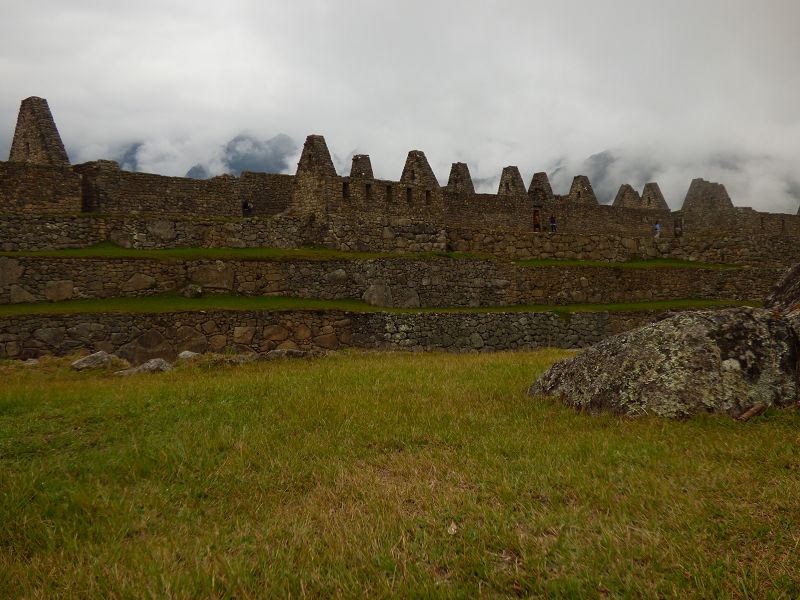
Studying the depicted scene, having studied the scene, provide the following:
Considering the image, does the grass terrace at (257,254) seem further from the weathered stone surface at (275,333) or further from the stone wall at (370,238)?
the weathered stone surface at (275,333)

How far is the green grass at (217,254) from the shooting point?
18625 mm

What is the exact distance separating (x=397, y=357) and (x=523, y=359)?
124 inches

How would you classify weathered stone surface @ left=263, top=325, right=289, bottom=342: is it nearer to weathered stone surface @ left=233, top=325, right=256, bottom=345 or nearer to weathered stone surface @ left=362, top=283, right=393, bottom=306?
weathered stone surface @ left=233, top=325, right=256, bottom=345

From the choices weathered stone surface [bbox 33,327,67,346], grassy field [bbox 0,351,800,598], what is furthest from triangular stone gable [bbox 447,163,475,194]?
grassy field [bbox 0,351,800,598]

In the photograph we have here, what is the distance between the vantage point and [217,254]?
65.9 feet

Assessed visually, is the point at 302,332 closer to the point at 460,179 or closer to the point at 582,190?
the point at 460,179

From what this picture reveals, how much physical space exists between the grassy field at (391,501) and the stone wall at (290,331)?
7987mm

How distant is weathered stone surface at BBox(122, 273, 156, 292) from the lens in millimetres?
18484

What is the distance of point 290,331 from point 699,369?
41.7 ft

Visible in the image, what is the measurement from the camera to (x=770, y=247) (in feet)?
97.0

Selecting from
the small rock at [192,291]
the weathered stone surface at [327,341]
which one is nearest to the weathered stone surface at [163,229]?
the small rock at [192,291]

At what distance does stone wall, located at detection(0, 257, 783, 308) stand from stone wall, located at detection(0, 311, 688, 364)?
6.35ft

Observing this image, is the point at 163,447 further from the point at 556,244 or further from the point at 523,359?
the point at 556,244

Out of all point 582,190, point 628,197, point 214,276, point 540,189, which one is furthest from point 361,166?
point 628,197
